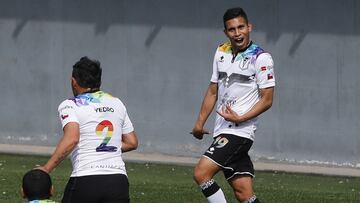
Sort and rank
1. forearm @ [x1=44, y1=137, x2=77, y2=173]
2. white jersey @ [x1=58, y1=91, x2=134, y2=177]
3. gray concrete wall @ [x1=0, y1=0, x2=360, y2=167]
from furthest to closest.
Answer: gray concrete wall @ [x1=0, y1=0, x2=360, y2=167]
white jersey @ [x1=58, y1=91, x2=134, y2=177]
forearm @ [x1=44, y1=137, x2=77, y2=173]

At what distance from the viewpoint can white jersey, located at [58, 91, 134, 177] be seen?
8328 mm

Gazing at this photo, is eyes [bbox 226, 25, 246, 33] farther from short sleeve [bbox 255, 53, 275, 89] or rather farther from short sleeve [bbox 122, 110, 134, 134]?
short sleeve [bbox 122, 110, 134, 134]

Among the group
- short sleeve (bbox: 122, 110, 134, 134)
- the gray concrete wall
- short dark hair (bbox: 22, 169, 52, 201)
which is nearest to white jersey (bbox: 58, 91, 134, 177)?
short sleeve (bbox: 122, 110, 134, 134)

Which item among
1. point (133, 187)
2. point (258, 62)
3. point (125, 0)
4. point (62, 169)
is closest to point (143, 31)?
point (125, 0)

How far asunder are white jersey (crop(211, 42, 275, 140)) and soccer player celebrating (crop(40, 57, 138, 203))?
183 cm

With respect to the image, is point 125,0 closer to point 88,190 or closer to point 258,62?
point 258,62

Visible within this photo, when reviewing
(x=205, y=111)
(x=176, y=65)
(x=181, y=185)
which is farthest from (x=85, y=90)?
(x=176, y=65)

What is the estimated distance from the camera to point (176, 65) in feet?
61.8

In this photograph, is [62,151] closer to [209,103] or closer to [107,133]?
[107,133]

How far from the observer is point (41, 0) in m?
19.5

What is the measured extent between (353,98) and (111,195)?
10.1 metres

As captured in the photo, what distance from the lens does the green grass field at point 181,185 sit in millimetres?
13252

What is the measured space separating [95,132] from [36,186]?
95 cm

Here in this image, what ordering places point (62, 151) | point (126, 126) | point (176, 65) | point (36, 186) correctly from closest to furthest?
1. point (36, 186)
2. point (62, 151)
3. point (126, 126)
4. point (176, 65)
